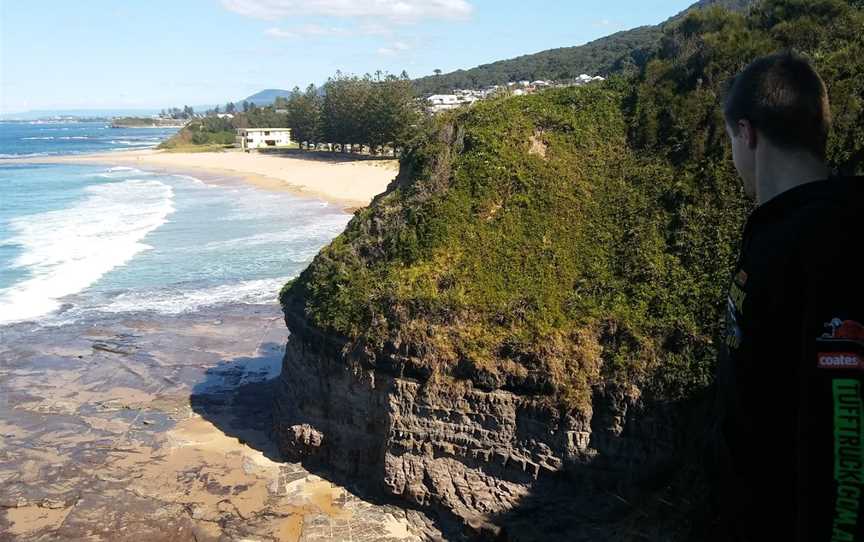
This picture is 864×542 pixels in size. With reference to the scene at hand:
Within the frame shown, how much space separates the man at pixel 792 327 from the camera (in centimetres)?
165

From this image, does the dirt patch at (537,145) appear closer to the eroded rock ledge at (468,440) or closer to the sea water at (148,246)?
the eroded rock ledge at (468,440)

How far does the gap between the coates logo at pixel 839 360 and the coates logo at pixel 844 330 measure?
1.6 inches

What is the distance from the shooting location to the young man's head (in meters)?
2.14

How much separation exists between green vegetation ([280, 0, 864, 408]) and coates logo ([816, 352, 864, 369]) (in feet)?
34.5

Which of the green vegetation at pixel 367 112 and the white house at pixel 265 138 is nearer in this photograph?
the green vegetation at pixel 367 112

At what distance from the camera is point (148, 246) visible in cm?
3750

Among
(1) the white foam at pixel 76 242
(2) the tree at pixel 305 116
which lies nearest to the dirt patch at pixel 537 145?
(1) the white foam at pixel 76 242

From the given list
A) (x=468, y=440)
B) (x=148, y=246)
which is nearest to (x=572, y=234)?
(x=468, y=440)

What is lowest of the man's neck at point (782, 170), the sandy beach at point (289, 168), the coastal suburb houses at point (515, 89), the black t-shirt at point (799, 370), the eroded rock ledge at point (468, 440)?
the eroded rock ledge at point (468, 440)

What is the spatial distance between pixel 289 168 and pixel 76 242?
3350 cm

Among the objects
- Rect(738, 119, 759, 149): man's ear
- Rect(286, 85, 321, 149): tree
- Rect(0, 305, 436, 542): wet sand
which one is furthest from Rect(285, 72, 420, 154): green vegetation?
Rect(738, 119, 759, 149): man's ear

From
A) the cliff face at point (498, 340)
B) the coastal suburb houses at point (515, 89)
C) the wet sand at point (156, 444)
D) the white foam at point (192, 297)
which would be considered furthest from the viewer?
the white foam at point (192, 297)

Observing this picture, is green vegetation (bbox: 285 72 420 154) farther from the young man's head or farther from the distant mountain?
the young man's head

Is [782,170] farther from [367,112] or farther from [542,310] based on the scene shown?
[367,112]
